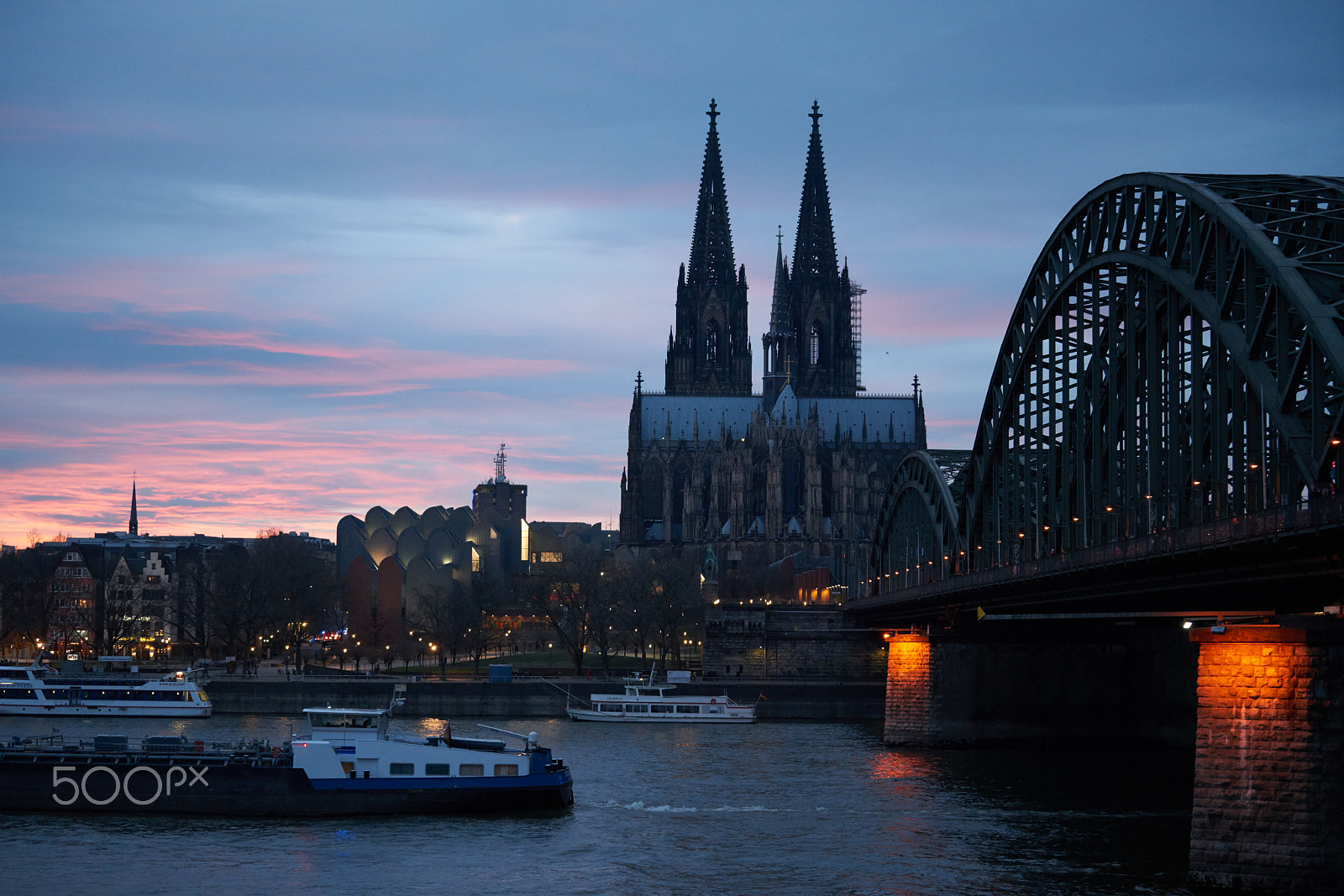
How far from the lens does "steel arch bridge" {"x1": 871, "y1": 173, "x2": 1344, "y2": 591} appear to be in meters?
38.3

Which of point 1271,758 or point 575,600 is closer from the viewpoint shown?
point 1271,758

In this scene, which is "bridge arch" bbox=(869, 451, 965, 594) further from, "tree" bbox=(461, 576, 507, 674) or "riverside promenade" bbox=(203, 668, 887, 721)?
"tree" bbox=(461, 576, 507, 674)

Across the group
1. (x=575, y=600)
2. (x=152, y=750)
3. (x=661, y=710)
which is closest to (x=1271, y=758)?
(x=152, y=750)

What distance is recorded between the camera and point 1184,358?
50.4 meters

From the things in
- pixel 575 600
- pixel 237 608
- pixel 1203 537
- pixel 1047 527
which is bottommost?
pixel 237 608

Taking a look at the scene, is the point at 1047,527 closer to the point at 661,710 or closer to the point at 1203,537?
the point at 1203,537

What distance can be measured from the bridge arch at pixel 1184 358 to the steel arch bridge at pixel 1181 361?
0.08 m

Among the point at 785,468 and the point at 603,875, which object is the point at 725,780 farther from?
the point at 785,468

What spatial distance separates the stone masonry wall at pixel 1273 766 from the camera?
33.5m

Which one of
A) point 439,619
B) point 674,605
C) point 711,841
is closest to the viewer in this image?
point 711,841

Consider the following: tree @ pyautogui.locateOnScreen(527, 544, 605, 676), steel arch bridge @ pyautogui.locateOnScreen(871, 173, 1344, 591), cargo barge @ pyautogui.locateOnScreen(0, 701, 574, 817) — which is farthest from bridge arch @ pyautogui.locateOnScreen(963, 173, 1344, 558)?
tree @ pyautogui.locateOnScreen(527, 544, 605, 676)

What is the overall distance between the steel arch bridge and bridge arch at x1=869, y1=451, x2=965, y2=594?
11.7 m

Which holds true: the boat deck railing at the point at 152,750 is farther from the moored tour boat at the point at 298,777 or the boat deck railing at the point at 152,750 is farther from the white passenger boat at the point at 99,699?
Answer: the white passenger boat at the point at 99,699

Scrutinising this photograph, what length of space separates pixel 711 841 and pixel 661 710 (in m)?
47.5
